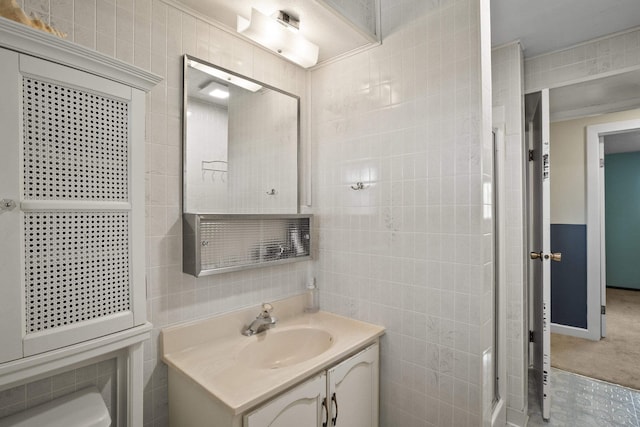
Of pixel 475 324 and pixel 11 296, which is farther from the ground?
pixel 11 296

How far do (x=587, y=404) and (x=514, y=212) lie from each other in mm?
1411

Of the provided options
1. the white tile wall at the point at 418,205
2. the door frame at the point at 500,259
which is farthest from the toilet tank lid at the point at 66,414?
the door frame at the point at 500,259

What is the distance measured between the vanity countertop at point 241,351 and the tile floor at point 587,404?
57.8 inches

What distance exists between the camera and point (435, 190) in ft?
4.64

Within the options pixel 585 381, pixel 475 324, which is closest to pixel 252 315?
pixel 475 324

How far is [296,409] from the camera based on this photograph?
1.11 m

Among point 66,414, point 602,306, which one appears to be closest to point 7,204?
point 66,414

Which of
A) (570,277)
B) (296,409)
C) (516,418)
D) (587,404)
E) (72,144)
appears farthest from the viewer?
(570,277)

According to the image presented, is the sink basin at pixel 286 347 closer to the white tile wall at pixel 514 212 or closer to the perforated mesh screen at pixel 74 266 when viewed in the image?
the perforated mesh screen at pixel 74 266

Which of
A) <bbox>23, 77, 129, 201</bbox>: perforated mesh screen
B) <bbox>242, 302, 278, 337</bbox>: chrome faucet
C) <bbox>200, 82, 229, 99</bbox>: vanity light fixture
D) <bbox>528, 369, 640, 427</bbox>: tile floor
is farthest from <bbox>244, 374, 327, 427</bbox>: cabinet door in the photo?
<bbox>528, 369, 640, 427</bbox>: tile floor

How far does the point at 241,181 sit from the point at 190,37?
2.16ft

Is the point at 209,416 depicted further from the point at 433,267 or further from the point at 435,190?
the point at 435,190

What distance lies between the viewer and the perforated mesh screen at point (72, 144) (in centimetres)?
77

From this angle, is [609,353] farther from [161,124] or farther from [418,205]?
[161,124]
